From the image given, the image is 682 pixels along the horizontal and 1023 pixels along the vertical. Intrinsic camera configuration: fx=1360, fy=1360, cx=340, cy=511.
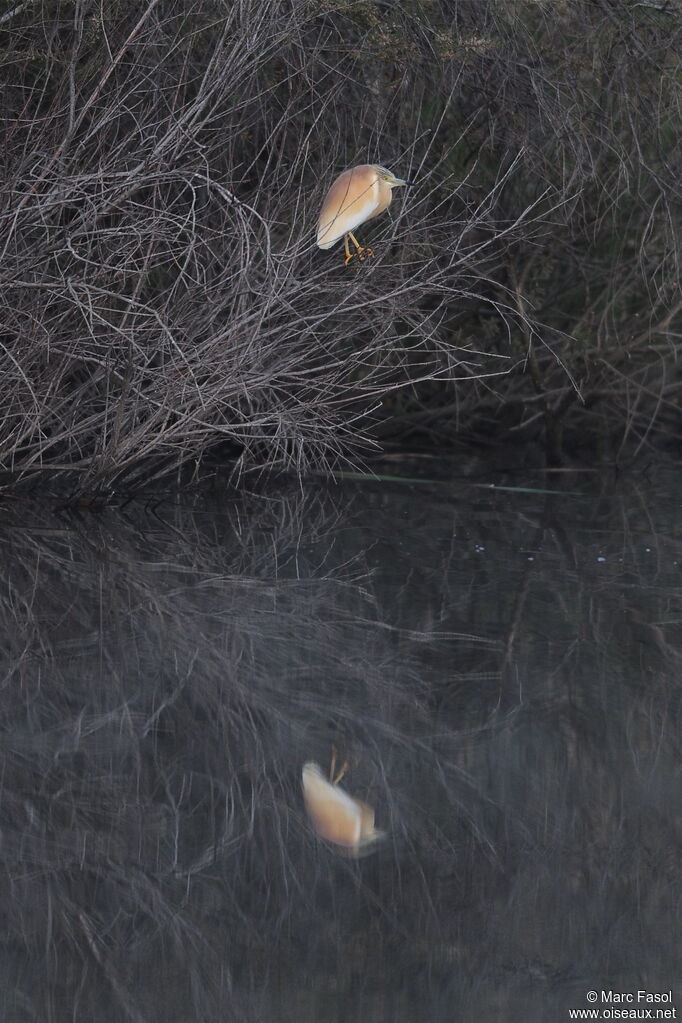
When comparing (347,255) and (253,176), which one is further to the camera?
(253,176)

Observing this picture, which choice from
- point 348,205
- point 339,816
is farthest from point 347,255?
point 339,816

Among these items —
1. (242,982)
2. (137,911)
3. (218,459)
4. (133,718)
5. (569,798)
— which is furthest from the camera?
(218,459)

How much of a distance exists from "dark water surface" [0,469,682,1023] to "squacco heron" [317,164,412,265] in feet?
4.93

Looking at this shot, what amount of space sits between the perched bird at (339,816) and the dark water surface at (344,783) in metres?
0.04

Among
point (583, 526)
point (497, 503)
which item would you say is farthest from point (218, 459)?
point (583, 526)

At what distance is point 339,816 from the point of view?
3.30 m

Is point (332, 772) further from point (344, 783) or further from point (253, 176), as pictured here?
point (253, 176)

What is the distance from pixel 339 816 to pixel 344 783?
204 mm

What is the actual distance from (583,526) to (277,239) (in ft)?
7.18

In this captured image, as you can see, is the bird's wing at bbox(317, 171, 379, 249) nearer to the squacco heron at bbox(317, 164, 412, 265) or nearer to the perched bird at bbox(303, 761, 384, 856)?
the squacco heron at bbox(317, 164, 412, 265)

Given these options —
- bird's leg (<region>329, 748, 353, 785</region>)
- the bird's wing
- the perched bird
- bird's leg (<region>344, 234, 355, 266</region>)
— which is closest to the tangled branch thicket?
bird's leg (<region>344, 234, 355, 266</region>)

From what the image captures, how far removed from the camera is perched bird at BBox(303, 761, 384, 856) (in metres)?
3.17

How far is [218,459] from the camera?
8.62m

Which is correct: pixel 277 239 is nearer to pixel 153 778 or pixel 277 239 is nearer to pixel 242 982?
pixel 153 778
